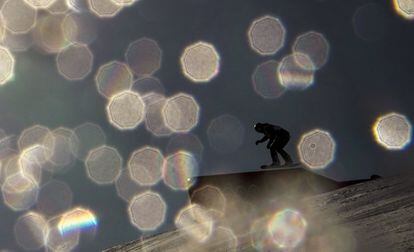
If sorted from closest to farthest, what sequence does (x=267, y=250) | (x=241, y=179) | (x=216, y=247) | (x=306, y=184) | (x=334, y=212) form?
(x=267, y=250) → (x=216, y=247) → (x=334, y=212) → (x=241, y=179) → (x=306, y=184)

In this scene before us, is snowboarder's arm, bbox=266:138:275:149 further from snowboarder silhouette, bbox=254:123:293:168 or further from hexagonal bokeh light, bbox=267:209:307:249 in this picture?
hexagonal bokeh light, bbox=267:209:307:249

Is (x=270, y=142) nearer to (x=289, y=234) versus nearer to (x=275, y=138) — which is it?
(x=275, y=138)

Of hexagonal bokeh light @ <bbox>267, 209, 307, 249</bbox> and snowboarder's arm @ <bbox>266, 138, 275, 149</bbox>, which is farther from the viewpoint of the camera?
snowboarder's arm @ <bbox>266, 138, 275, 149</bbox>

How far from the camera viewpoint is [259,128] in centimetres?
2161

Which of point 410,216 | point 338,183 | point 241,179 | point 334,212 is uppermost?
point 410,216

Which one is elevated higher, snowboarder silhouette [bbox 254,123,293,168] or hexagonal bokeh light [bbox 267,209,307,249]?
hexagonal bokeh light [bbox 267,209,307,249]

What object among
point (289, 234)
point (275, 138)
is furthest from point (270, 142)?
point (289, 234)

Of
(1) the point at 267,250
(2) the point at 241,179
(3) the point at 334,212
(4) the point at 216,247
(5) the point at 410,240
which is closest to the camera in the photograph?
(5) the point at 410,240

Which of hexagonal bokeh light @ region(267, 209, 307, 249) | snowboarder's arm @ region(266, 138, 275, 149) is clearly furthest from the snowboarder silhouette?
hexagonal bokeh light @ region(267, 209, 307, 249)

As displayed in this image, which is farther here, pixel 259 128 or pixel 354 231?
pixel 259 128

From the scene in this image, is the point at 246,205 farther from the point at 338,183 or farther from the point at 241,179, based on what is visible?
the point at 338,183

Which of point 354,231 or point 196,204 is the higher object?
point 354,231

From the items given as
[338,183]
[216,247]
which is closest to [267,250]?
[216,247]

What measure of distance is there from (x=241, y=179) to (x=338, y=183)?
783 cm
